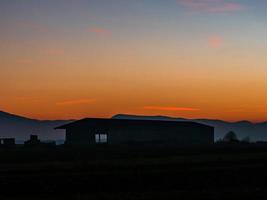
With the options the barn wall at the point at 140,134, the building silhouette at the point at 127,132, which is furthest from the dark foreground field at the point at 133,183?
the barn wall at the point at 140,134

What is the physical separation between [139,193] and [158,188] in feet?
6.48

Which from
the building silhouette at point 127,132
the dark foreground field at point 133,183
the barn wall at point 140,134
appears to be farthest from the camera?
the barn wall at point 140,134

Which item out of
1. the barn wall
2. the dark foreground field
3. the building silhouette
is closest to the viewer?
the dark foreground field

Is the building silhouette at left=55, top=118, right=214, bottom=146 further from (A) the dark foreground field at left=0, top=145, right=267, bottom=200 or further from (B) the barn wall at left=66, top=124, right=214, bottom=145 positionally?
(A) the dark foreground field at left=0, top=145, right=267, bottom=200

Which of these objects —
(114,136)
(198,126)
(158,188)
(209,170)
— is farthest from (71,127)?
(158,188)

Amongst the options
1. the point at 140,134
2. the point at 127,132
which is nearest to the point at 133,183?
the point at 127,132

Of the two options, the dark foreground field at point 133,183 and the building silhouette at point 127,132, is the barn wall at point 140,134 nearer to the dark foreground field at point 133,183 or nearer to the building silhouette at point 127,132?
the building silhouette at point 127,132

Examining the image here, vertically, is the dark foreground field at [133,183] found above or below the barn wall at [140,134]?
below

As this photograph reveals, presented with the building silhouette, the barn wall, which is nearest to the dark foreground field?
the building silhouette

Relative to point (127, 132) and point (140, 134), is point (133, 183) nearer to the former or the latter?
point (127, 132)

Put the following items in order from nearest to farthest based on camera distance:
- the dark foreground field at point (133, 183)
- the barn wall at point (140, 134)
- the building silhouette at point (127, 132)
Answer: the dark foreground field at point (133, 183), the building silhouette at point (127, 132), the barn wall at point (140, 134)

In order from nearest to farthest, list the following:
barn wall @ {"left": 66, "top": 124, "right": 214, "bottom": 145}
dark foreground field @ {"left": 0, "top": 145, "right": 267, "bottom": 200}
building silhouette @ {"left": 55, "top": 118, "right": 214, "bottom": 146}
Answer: dark foreground field @ {"left": 0, "top": 145, "right": 267, "bottom": 200} < building silhouette @ {"left": 55, "top": 118, "right": 214, "bottom": 146} < barn wall @ {"left": 66, "top": 124, "right": 214, "bottom": 145}

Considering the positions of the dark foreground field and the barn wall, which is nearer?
the dark foreground field

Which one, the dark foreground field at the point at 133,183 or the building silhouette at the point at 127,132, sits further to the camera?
the building silhouette at the point at 127,132
